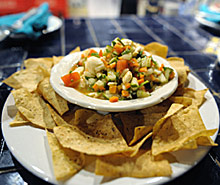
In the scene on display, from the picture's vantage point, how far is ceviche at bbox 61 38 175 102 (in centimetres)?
126

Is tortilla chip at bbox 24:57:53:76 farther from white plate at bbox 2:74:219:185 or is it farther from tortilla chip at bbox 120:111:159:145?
tortilla chip at bbox 120:111:159:145

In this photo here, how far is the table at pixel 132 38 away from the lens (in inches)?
39.0

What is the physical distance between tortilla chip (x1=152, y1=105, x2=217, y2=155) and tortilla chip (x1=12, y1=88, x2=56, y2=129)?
575 mm

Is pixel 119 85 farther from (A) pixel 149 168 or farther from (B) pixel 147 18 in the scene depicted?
(B) pixel 147 18

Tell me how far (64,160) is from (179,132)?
1.89ft

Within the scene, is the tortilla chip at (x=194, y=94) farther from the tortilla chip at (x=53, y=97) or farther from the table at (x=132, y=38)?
the tortilla chip at (x=53, y=97)

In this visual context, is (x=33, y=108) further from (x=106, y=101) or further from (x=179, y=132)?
(x=179, y=132)

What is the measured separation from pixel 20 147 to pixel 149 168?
0.60 meters

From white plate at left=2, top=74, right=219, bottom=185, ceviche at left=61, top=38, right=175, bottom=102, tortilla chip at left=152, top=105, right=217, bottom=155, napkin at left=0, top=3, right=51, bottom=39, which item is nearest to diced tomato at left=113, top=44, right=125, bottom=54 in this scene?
ceviche at left=61, top=38, right=175, bottom=102

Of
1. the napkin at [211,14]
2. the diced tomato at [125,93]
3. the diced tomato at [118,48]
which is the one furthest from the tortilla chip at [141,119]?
the napkin at [211,14]

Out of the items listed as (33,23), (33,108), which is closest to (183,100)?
(33,108)

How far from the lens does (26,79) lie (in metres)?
→ 1.52

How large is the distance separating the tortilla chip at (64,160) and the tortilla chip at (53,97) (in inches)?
8.3

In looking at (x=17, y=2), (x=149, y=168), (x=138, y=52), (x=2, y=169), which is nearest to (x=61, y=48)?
(x=138, y=52)
